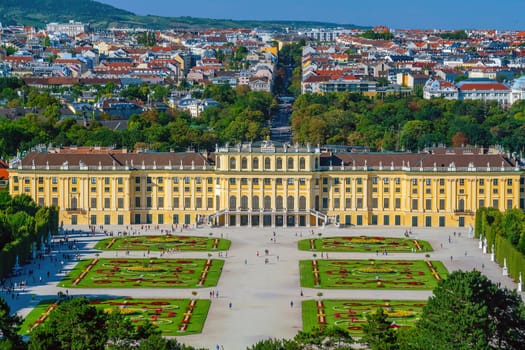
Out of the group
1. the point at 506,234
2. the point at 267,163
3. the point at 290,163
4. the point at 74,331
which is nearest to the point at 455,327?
the point at 74,331

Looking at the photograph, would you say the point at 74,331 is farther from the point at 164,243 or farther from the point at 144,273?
the point at 164,243

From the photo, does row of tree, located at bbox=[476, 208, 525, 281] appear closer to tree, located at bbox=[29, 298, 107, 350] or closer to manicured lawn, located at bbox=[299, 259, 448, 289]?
manicured lawn, located at bbox=[299, 259, 448, 289]

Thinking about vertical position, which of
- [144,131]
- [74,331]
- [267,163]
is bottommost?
[74,331]

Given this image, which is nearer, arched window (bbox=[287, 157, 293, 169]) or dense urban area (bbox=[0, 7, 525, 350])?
dense urban area (bbox=[0, 7, 525, 350])

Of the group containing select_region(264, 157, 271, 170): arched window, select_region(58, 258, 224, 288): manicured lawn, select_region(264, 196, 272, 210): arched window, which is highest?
select_region(264, 157, 271, 170): arched window

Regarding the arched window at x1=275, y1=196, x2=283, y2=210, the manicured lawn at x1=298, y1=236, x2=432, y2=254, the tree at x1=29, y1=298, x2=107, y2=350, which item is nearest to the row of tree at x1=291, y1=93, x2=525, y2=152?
the arched window at x1=275, y1=196, x2=283, y2=210

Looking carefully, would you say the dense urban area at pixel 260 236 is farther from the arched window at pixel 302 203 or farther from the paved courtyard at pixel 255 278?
the arched window at pixel 302 203
